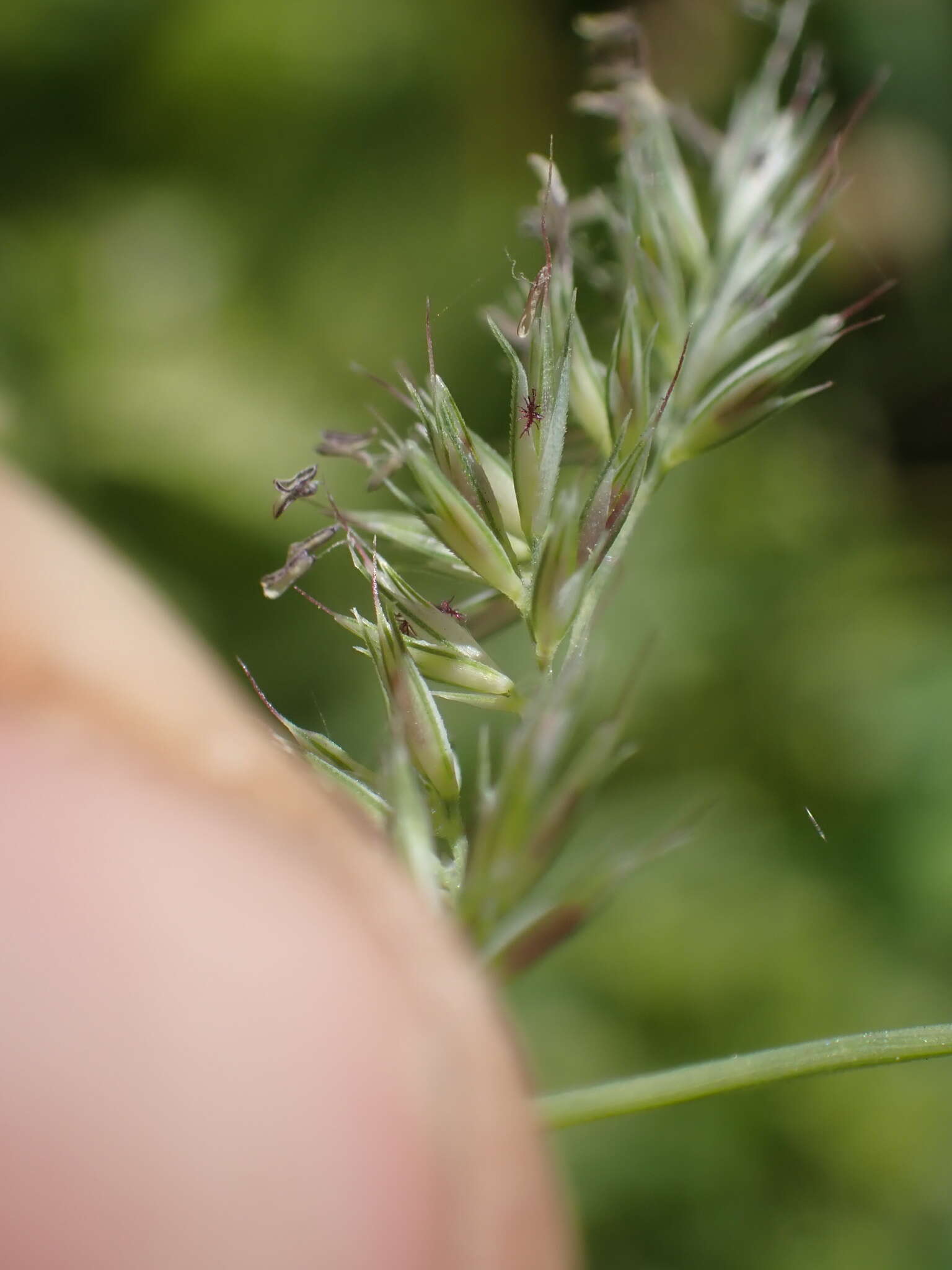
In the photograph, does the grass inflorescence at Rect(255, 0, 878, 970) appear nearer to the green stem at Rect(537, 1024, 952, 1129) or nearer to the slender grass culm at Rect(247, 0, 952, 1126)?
the slender grass culm at Rect(247, 0, 952, 1126)

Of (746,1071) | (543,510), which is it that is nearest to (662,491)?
(543,510)

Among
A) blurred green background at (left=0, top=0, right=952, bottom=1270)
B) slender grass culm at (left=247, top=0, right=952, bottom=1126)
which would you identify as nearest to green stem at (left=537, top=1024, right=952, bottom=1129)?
slender grass culm at (left=247, top=0, right=952, bottom=1126)

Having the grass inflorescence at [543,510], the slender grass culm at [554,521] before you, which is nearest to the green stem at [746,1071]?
the slender grass culm at [554,521]

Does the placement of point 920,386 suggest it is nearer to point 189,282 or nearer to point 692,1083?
point 189,282

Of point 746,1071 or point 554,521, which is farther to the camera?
point 554,521

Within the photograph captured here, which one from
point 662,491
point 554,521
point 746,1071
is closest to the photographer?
point 746,1071

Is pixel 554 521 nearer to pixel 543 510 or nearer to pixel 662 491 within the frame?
pixel 543 510

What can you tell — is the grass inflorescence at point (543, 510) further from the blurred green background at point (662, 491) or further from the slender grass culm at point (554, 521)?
the blurred green background at point (662, 491)
